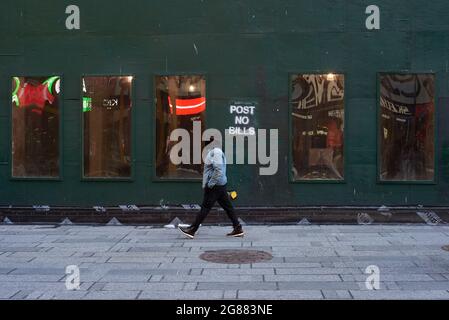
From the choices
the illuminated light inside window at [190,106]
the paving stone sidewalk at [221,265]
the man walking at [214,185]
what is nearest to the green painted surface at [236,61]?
the illuminated light inside window at [190,106]

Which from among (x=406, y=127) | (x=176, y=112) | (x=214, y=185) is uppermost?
(x=176, y=112)

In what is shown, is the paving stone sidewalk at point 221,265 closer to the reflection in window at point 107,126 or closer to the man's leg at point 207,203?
the man's leg at point 207,203

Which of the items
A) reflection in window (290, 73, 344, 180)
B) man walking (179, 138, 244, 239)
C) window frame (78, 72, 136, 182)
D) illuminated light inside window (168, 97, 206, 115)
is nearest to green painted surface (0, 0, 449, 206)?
window frame (78, 72, 136, 182)

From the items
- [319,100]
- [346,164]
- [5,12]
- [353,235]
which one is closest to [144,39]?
[5,12]

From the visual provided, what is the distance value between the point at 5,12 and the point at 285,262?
8.82 metres

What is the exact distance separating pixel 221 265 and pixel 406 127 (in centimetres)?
608

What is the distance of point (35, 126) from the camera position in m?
13.6

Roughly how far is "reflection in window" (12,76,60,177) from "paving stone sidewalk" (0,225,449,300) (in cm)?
142

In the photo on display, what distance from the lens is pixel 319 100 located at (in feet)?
42.9

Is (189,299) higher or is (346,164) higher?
(346,164)

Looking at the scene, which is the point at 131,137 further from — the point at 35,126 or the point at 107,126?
the point at 35,126

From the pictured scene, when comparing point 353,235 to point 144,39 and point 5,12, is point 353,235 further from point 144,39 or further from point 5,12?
point 5,12

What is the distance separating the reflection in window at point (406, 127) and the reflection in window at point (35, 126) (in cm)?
735

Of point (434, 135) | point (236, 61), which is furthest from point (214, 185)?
point (434, 135)
